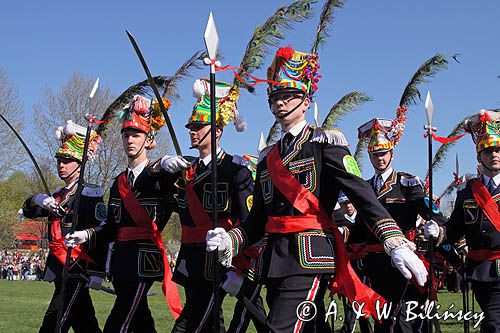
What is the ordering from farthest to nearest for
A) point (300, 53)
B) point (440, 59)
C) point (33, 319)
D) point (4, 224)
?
1. point (4, 224)
2. point (33, 319)
3. point (440, 59)
4. point (300, 53)

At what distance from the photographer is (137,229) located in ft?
20.2

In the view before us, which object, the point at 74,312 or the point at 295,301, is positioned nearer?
the point at 295,301

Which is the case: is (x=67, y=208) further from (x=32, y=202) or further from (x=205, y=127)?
(x=205, y=127)

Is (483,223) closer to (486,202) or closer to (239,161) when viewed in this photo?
(486,202)

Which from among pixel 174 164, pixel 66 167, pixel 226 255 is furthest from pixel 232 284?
pixel 66 167

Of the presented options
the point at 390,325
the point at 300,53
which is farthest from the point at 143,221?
the point at 390,325

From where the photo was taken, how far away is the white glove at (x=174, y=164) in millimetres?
5793

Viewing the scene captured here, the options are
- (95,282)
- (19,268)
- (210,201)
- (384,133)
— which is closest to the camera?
(210,201)

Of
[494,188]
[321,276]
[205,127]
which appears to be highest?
[205,127]

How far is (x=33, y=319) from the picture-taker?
12.1 m

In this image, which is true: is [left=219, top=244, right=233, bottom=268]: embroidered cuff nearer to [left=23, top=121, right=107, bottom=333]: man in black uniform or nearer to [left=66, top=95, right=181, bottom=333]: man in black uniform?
[left=66, top=95, right=181, bottom=333]: man in black uniform

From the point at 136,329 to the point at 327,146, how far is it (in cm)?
Answer: 255

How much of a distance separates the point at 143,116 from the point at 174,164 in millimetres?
999

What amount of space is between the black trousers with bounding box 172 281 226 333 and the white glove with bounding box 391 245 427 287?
1.89m
